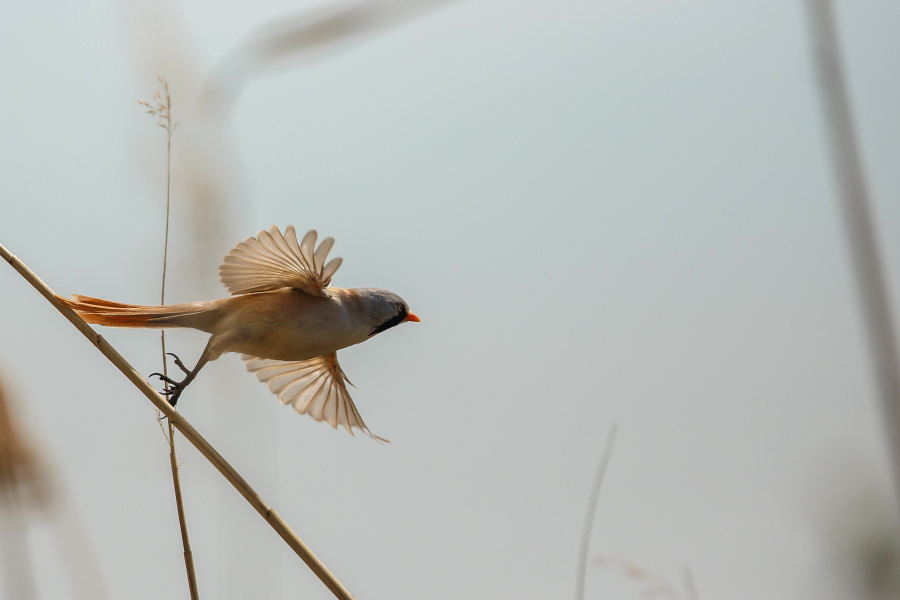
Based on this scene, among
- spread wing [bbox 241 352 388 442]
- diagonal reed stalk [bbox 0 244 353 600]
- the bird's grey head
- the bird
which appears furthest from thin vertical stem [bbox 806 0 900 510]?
spread wing [bbox 241 352 388 442]

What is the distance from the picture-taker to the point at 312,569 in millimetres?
1555

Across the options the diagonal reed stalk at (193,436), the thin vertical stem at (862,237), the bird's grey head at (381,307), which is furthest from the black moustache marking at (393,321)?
the thin vertical stem at (862,237)

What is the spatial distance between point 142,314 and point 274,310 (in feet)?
1.40

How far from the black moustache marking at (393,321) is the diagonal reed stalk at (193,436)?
1131 millimetres

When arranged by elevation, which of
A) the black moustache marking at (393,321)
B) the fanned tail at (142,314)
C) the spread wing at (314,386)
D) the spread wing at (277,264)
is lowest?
the spread wing at (314,386)

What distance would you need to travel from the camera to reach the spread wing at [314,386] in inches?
123

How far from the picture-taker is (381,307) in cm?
289

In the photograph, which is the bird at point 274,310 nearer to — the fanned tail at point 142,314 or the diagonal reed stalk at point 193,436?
the fanned tail at point 142,314

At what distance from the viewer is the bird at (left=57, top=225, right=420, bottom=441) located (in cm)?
243

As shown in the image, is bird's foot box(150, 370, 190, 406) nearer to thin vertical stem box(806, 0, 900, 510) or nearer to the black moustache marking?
the black moustache marking

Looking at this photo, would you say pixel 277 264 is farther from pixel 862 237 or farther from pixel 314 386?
pixel 862 237

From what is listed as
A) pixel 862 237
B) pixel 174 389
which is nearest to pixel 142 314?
pixel 174 389

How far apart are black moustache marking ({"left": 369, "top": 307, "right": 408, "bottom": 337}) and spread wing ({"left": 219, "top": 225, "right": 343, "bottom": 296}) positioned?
30cm

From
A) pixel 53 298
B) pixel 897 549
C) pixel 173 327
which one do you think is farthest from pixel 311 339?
pixel 897 549
